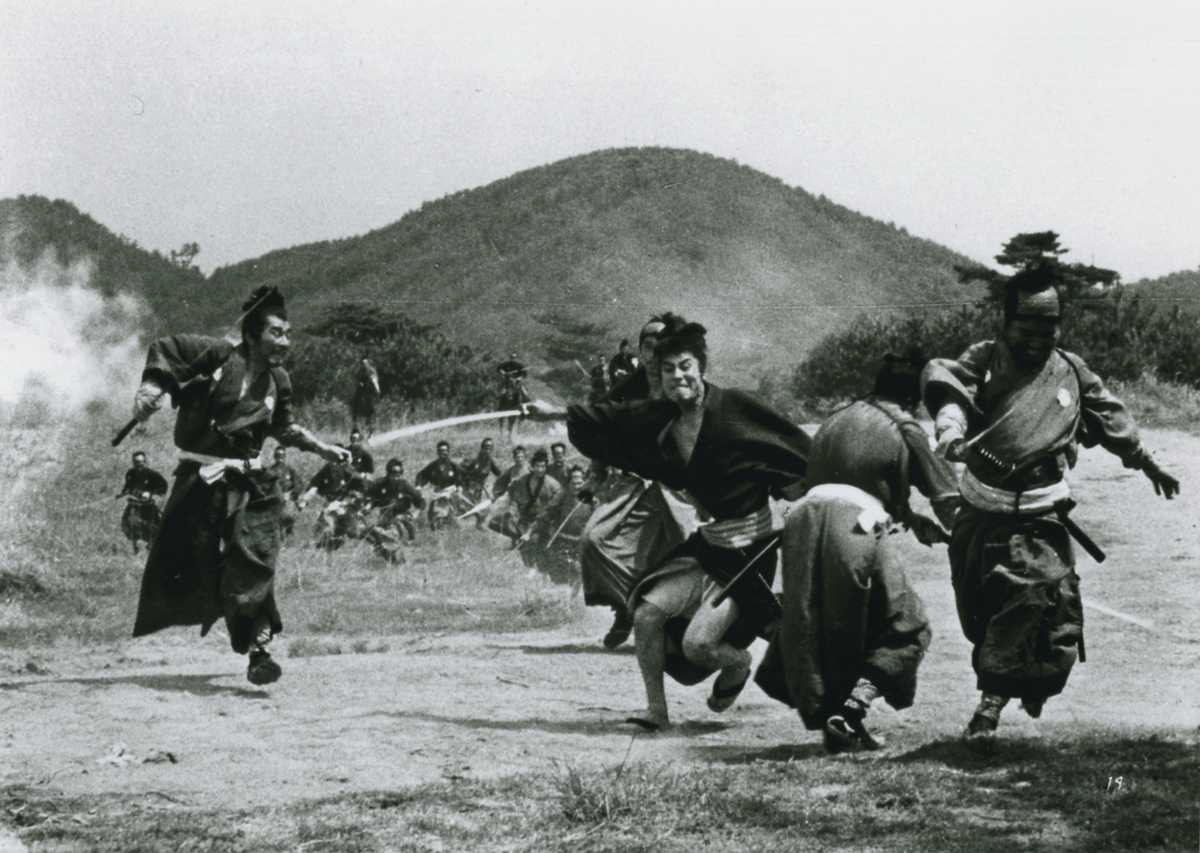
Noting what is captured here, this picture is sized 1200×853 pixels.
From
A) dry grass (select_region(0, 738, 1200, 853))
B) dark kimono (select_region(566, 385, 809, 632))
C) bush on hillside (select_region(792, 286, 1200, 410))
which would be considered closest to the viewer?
dry grass (select_region(0, 738, 1200, 853))

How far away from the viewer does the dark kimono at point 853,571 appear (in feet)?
20.2

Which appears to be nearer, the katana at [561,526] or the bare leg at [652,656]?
the bare leg at [652,656]

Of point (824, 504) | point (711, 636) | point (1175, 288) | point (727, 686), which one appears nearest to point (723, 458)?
point (824, 504)

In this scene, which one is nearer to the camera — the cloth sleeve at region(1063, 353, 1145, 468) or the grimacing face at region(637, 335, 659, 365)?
the cloth sleeve at region(1063, 353, 1145, 468)

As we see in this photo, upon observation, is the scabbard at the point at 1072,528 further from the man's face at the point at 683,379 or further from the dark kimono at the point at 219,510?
the dark kimono at the point at 219,510

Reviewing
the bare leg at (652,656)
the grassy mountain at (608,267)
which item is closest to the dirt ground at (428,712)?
the bare leg at (652,656)

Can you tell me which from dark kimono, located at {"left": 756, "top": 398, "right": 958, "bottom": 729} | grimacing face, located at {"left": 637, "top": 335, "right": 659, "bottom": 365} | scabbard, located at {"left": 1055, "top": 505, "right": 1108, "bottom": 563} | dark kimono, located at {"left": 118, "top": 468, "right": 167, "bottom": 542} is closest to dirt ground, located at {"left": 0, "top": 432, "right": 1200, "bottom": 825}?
dark kimono, located at {"left": 756, "top": 398, "right": 958, "bottom": 729}

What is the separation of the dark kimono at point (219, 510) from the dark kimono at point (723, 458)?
2.41 meters

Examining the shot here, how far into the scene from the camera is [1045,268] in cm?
659

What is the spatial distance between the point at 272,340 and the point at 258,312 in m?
0.19

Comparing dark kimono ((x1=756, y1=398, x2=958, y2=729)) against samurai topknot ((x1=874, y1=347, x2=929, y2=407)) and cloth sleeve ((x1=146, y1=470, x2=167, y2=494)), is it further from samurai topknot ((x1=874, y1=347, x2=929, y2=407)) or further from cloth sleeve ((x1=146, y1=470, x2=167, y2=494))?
cloth sleeve ((x1=146, y1=470, x2=167, y2=494))

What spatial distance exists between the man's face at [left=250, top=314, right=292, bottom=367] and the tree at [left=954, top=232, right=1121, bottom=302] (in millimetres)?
3919

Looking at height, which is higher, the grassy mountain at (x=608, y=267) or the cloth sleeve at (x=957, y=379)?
the grassy mountain at (x=608, y=267)

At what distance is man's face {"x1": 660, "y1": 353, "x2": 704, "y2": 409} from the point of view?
6816 mm
